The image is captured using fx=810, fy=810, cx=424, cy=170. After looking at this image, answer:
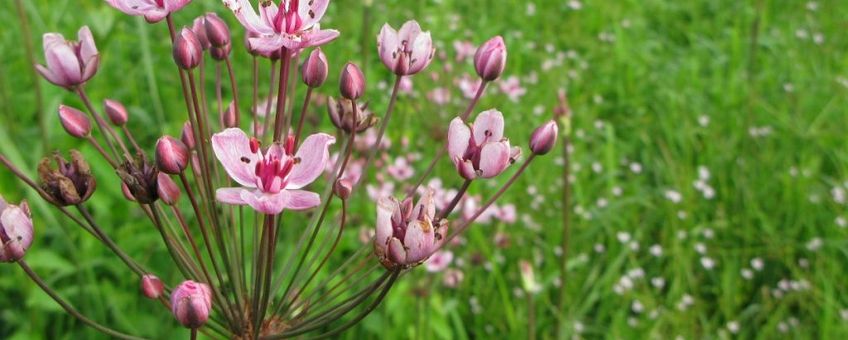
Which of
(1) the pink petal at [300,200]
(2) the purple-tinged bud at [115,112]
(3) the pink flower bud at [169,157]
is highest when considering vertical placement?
(3) the pink flower bud at [169,157]

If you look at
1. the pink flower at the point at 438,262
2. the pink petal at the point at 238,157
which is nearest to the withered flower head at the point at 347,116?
the pink petal at the point at 238,157

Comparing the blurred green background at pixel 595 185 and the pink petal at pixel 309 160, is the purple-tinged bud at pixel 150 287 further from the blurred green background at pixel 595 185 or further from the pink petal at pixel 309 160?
the blurred green background at pixel 595 185

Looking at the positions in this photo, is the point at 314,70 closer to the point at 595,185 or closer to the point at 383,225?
the point at 383,225

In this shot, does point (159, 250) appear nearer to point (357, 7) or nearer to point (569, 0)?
point (357, 7)

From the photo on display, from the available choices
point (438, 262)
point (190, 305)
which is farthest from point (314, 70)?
point (438, 262)

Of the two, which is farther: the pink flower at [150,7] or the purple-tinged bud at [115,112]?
the purple-tinged bud at [115,112]

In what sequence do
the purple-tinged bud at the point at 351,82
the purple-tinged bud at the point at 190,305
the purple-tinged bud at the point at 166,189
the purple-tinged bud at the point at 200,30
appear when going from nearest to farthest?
the purple-tinged bud at the point at 190,305 < the purple-tinged bud at the point at 166,189 < the purple-tinged bud at the point at 351,82 < the purple-tinged bud at the point at 200,30

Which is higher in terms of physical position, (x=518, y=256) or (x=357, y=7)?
(x=357, y=7)

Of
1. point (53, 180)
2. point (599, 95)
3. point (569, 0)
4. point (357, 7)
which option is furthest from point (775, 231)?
point (53, 180)
